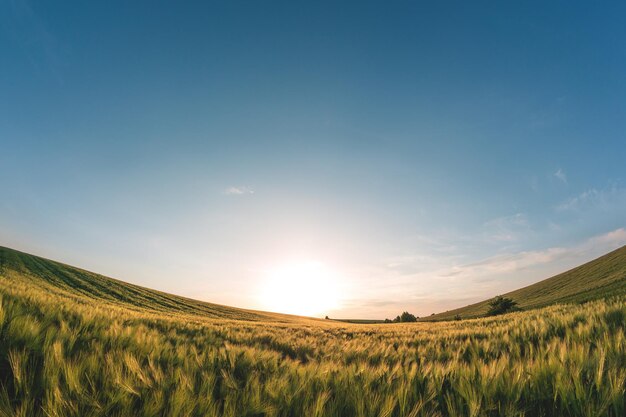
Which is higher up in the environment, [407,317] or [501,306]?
Answer: [501,306]

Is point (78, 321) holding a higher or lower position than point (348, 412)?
lower

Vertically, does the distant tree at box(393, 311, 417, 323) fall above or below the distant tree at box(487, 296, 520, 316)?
below

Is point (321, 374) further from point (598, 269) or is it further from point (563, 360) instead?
point (598, 269)

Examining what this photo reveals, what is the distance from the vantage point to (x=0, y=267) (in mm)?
37719

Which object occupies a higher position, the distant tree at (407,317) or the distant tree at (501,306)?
the distant tree at (501,306)

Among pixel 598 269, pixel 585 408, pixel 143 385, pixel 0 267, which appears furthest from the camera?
pixel 598 269

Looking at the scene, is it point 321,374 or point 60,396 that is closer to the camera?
point 60,396

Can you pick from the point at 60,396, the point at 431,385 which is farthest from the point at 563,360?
the point at 60,396

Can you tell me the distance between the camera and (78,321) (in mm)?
3254

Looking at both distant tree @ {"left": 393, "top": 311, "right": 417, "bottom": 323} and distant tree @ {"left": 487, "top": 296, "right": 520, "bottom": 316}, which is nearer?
A: distant tree @ {"left": 487, "top": 296, "right": 520, "bottom": 316}

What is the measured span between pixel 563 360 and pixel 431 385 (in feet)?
2.72

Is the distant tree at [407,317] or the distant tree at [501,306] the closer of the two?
the distant tree at [501,306]

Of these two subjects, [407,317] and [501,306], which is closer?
[501,306]

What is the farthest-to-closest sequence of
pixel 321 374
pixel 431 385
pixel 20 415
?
pixel 321 374, pixel 431 385, pixel 20 415
